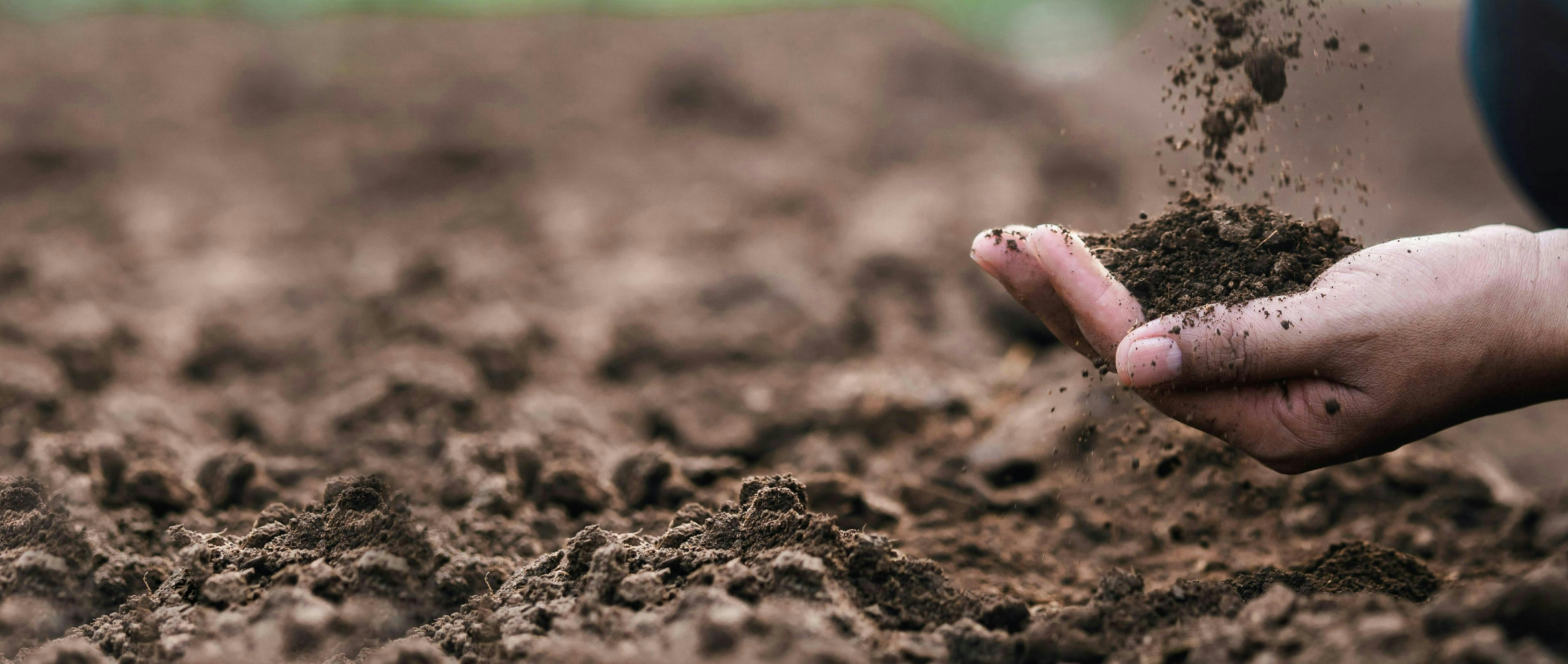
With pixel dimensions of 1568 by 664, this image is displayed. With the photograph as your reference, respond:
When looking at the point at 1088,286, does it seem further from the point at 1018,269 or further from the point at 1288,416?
the point at 1288,416

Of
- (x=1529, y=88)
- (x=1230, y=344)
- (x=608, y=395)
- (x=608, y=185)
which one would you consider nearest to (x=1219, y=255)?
(x=1230, y=344)

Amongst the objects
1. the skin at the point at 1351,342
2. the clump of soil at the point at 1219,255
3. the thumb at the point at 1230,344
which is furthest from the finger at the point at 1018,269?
the thumb at the point at 1230,344

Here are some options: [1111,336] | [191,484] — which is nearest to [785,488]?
[1111,336]

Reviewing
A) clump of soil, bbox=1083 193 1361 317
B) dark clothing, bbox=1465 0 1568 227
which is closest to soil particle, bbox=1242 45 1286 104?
clump of soil, bbox=1083 193 1361 317

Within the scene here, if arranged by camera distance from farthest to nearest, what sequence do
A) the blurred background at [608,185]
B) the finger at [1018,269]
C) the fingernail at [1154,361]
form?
the blurred background at [608,185] < the finger at [1018,269] < the fingernail at [1154,361]

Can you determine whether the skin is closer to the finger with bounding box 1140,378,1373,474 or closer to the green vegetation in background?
the finger with bounding box 1140,378,1373,474

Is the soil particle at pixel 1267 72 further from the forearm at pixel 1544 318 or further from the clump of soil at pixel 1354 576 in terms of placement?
the clump of soil at pixel 1354 576
